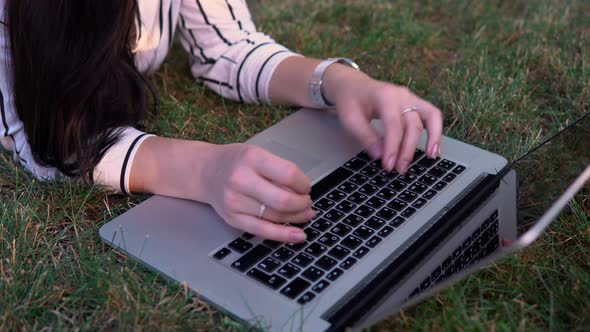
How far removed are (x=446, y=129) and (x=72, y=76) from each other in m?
0.71

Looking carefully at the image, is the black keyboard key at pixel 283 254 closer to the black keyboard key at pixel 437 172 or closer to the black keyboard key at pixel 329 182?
the black keyboard key at pixel 329 182

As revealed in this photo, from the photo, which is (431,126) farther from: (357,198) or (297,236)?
(297,236)

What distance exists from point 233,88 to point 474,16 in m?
0.78

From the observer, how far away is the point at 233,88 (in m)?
1.43

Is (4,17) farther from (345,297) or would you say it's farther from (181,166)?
(345,297)

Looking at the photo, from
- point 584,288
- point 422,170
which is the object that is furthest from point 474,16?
point 584,288

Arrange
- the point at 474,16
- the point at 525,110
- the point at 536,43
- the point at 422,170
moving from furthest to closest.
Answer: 1. the point at 474,16
2. the point at 536,43
3. the point at 525,110
4. the point at 422,170

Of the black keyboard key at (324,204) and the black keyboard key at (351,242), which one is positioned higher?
the black keyboard key at (324,204)

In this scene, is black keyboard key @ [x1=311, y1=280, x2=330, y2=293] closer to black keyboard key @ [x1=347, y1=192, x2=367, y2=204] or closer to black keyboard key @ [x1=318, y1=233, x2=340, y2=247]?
black keyboard key @ [x1=318, y1=233, x2=340, y2=247]

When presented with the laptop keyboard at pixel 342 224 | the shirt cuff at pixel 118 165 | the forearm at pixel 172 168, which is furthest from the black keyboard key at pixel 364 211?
the shirt cuff at pixel 118 165

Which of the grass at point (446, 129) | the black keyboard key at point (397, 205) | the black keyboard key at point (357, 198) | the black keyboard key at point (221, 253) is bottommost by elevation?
the grass at point (446, 129)

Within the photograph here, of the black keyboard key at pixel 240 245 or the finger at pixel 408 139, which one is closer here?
the black keyboard key at pixel 240 245

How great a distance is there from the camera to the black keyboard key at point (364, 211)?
95 centimetres

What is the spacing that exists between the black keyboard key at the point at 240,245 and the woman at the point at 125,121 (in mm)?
23
